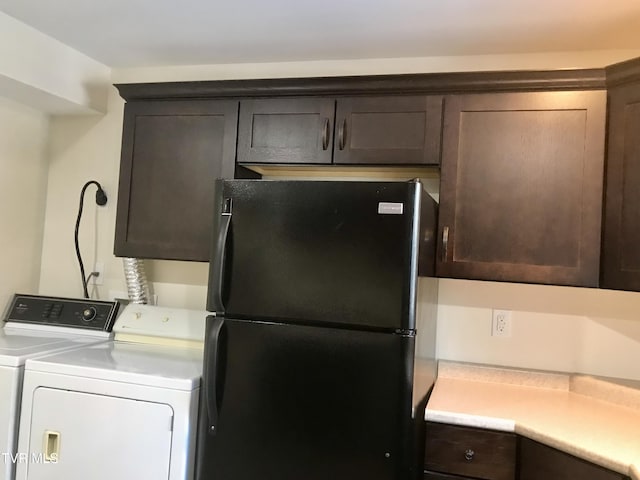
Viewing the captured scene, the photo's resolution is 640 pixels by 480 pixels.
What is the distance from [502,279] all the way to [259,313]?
37.1 inches

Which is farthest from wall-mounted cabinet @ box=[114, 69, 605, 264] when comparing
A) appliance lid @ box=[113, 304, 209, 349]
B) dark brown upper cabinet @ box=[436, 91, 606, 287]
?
appliance lid @ box=[113, 304, 209, 349]

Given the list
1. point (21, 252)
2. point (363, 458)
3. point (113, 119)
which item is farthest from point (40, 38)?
point (363, 458)

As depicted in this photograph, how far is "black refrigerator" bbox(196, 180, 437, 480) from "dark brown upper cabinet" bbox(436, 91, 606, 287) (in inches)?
11.4

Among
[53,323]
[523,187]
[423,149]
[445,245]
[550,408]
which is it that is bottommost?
[550,408]

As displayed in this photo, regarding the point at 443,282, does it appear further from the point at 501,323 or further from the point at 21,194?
the point at 21,194

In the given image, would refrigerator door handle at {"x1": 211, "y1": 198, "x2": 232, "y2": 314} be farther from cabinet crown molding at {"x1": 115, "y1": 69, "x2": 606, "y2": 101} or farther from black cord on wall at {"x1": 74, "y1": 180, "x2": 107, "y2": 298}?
black cord on wall at {"x1": 74, "y1": 180, "x2": 107, "y2": 298}

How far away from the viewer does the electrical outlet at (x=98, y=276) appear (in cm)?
297

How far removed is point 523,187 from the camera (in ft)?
6.97

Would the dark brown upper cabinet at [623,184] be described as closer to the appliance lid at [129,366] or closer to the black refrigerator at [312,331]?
the black refrigerator at [312,331]

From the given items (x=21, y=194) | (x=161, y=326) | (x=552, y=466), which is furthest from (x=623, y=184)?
(x=21, y=194)

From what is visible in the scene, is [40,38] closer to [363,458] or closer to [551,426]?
[363,458]

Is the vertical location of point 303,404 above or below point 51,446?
above

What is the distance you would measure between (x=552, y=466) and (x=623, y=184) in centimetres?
100

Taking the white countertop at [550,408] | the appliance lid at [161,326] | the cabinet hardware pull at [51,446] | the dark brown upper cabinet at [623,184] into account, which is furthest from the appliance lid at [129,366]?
the dark brown upper cabinet at [623,184]
